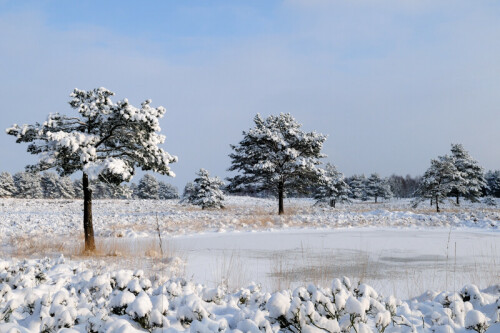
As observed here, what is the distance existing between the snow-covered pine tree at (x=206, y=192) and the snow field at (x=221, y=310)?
26.9m

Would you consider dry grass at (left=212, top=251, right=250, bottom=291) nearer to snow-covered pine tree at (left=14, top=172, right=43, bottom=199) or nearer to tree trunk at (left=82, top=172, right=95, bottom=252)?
tree trunk at (left=82, top=172, right=95, bottom=252)

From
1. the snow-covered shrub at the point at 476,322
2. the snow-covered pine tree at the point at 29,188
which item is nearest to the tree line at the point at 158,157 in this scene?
the snow-covered shrub at the point at 476,322

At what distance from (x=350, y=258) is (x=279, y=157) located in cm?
1573

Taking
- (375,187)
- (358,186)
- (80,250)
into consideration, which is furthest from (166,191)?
(80,250)

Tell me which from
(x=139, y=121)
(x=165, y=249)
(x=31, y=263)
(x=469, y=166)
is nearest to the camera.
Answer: (x=31, y=263)

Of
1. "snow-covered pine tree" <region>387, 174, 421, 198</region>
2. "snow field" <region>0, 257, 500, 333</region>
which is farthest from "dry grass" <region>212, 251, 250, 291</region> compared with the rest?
"snow-covered pine tree" <region>387, 174, 421, 198</region>

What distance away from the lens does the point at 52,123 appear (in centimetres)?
997

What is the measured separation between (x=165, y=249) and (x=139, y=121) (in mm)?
A: 4030

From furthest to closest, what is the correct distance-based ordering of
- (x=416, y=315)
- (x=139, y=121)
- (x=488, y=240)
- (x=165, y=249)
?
(x=488, y=240)
(x=165, y=249)
(x=139, y=121)
(x=416, y=315)

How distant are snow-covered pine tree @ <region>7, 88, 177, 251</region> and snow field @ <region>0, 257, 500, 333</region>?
494 cm

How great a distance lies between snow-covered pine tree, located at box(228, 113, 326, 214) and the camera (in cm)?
2428

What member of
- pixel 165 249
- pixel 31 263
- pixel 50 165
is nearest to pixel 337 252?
pixel 165 249

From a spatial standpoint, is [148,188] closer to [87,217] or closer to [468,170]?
[468,170]

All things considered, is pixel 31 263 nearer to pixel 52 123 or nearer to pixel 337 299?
pixel 52 123
